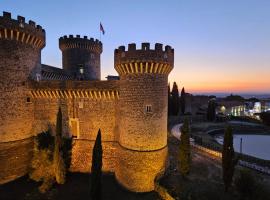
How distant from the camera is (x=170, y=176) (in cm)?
1866

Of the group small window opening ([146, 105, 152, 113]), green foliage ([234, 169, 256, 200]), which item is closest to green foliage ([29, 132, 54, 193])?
small window opening ([146, 105, 152, 113])

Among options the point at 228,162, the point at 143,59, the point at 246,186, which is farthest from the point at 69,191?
the point at 246,186

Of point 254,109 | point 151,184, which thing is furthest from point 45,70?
point 254,109

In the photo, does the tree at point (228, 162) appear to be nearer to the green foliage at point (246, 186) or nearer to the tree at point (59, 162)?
the green foliage at point (246, 186)

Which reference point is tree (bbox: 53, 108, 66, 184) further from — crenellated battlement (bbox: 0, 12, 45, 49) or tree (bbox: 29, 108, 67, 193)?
crenellated battlement (bbox: 0, 12, 45, 49)

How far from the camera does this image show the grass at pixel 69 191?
57.5 ft

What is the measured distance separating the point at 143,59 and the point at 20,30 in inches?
478

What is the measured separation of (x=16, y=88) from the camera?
20.5 m

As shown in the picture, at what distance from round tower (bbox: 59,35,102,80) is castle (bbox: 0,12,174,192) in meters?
7.02

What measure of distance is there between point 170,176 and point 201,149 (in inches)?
335

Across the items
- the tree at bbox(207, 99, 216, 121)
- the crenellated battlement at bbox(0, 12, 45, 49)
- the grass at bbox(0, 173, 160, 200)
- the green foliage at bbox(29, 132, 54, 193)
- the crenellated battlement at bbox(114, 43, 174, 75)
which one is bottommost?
the grass at bbox(0, 173, 160, 200)

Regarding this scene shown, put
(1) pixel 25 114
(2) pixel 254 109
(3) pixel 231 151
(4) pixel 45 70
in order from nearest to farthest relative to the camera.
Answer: (3) pixel 231 151 → (1) pixel 25 114 → (4) pixel 45 70 → (2) pixel 254 109

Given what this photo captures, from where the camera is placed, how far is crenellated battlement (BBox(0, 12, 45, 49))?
61.1 ft

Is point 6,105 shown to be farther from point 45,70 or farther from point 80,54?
point 80,54
